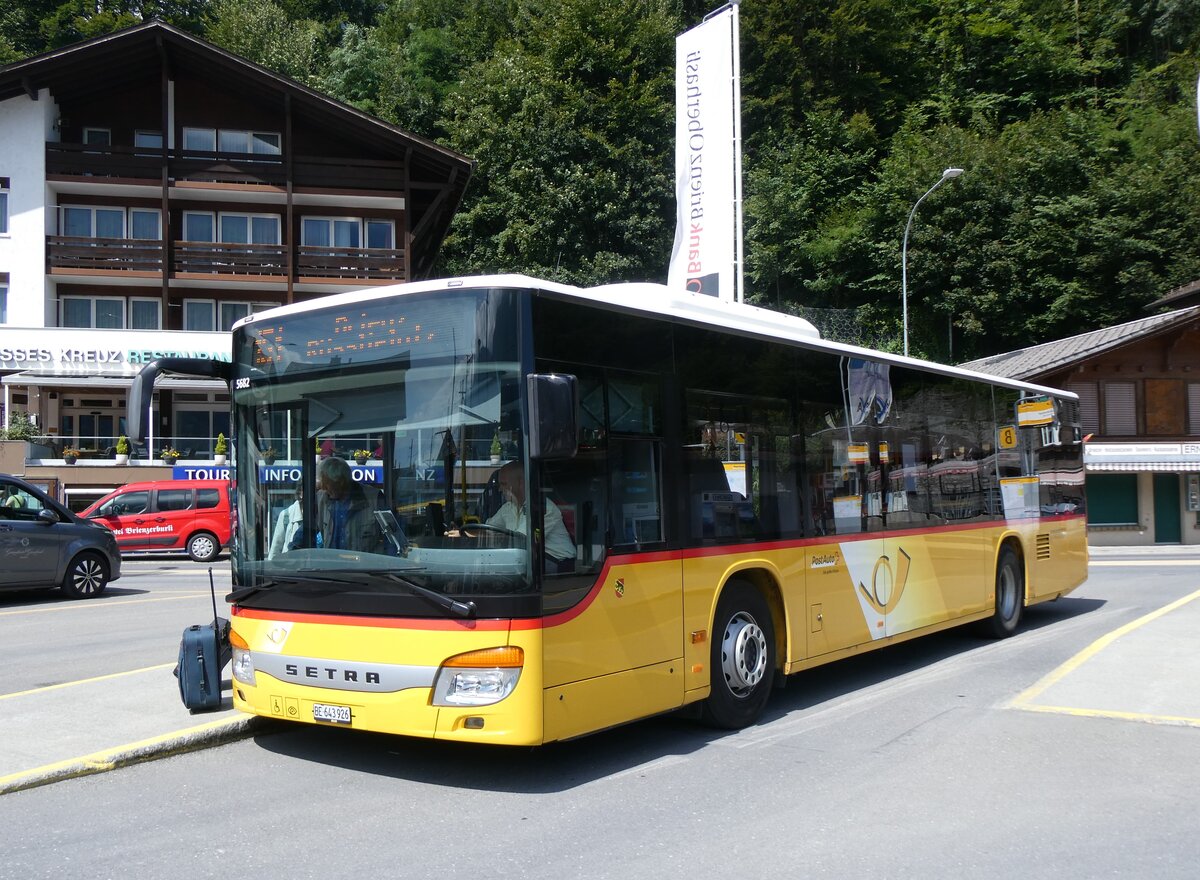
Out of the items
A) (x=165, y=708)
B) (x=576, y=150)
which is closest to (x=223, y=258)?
(x=576, y=150)

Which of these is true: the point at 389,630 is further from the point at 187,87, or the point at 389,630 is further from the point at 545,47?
the point at 545,47

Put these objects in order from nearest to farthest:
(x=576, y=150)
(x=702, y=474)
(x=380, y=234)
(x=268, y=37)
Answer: (x=702, y=474)
(x=380, y=234)
(x=576, y=150)
(x=268, y=37)

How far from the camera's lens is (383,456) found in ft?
20.7

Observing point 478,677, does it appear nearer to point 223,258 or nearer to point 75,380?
point 75,380

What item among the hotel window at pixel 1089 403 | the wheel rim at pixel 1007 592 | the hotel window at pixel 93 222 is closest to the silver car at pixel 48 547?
the wheel rim at pixel 1007 592

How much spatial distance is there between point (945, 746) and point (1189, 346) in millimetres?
34799

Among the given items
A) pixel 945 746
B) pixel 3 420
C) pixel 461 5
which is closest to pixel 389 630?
pixel 945 746

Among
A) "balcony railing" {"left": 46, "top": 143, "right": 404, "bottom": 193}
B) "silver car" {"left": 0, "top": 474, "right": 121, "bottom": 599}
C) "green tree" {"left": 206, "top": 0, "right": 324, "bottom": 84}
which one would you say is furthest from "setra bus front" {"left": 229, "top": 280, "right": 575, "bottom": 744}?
"green tree" {"left": 206, "top": 0, "right": 324, "bottom": 84}

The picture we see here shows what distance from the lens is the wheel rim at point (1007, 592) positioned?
12445 millimetres

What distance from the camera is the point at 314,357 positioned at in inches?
263

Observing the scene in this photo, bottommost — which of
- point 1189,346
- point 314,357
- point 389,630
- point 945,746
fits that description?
Result: point 945,746

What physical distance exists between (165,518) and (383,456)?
22213mm

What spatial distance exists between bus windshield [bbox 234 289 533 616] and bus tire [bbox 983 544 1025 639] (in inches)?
324

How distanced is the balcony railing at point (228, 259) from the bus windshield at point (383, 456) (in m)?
32.5
